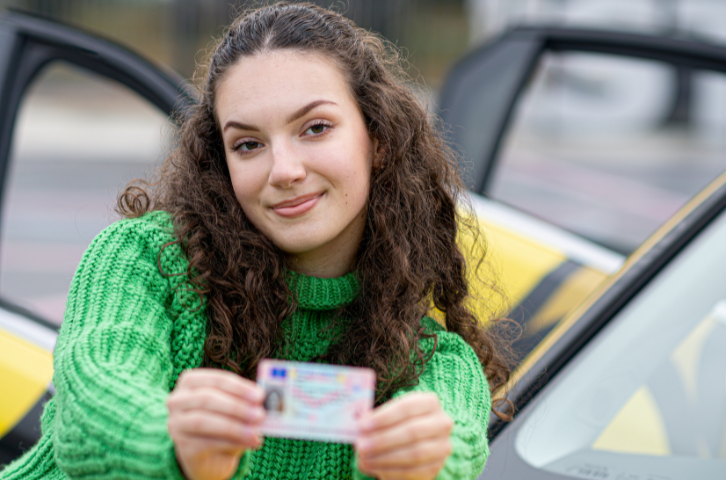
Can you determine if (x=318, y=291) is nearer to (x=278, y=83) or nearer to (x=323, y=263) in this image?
(x=323, y=263)

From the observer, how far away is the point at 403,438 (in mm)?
927

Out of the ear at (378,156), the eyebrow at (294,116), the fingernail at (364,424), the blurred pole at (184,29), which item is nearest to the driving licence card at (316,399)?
the fingernail at (364,424)

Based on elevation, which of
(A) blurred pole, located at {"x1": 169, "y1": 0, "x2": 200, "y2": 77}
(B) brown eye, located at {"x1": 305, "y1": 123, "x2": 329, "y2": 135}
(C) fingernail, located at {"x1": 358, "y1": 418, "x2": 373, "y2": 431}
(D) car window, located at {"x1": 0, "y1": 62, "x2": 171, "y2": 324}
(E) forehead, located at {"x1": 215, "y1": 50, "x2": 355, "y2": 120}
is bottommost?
(D) car window, located at {"x1": 0, "y1": 62, "x2": 171, "y2": 324}

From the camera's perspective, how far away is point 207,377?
3.01 ft

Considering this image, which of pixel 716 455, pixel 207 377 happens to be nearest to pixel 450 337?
pixel 716 455

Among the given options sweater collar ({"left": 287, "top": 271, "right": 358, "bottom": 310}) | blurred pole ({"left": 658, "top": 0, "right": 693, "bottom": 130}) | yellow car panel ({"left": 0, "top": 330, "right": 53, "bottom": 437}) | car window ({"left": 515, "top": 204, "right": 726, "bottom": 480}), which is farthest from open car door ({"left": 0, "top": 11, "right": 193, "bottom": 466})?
blurred pole ({"left": 658, "top": 0, "right": 693, "bottom": 130})

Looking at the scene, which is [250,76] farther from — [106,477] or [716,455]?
[716,455]

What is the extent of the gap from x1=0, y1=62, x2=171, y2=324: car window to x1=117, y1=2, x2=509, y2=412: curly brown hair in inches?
16.2

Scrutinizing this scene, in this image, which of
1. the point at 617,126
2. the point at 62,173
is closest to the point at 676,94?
the point at 617,126

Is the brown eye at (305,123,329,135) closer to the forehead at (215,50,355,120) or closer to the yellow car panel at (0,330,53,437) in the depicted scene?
the forehead at (215,50,355,120)

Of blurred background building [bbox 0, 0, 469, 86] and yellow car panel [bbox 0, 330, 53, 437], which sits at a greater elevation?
yellow car panel [bbox 0, 330, 53, 437]

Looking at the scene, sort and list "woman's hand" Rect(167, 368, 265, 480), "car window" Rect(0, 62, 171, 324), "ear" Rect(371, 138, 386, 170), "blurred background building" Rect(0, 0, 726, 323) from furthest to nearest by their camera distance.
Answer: "blurred background building" Rect(0, 0, 726, 323)
"car window" Rect(0, 62, 171, 324)
"ear" Rect(371, 138, 386, 170)
"woman's hand" Rect(167, 368, 265, 480)

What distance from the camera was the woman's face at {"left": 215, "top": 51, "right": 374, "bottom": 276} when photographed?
136 cm

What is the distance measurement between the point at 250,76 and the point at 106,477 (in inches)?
29.7
